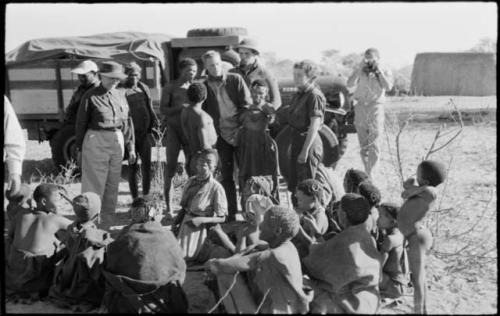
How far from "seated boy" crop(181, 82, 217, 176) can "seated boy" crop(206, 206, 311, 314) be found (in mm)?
1700

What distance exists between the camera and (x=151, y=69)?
878 centimetres

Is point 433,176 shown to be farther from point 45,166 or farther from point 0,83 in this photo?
point 45,166

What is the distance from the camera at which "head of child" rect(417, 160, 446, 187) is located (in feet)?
12.5

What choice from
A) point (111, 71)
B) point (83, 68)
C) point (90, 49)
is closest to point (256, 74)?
point (111, 71)

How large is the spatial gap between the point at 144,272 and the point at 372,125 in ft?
13.0

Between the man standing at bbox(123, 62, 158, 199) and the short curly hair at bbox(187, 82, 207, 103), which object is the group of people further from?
the man standing at bbox(123, 62, 158, 199)

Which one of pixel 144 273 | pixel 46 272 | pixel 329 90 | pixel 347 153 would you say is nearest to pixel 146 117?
pixel 46 272

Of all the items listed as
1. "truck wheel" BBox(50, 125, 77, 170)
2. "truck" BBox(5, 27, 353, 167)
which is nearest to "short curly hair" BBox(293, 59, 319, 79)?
"truck" BBox(5, 27, 353, 167)

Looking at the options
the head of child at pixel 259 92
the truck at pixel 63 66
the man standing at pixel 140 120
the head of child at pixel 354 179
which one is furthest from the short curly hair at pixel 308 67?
the truck at pixel 63 66

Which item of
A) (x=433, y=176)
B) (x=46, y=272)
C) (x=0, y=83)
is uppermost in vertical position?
(x=0, y=83)

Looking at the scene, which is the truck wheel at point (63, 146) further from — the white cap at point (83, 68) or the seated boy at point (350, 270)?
the seated boy at point (350, 270)

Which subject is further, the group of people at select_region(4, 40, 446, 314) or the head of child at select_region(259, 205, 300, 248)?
the group of people at select_region(4, 40, 446, 314)

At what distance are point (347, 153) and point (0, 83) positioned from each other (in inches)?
292

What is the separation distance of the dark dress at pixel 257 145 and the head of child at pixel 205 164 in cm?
61
